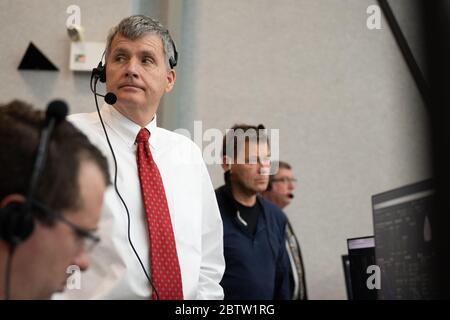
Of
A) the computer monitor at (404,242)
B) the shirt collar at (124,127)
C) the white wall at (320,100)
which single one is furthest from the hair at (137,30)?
Result: the white wall at (320,100)

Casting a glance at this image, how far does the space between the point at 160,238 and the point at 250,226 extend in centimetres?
75

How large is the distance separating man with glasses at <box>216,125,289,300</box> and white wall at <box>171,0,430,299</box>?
40 centimetres

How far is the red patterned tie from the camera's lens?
1017 millimetres

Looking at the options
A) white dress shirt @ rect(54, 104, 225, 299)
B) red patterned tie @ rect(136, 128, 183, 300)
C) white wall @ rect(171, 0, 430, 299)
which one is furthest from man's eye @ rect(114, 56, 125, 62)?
white wall @ rect(171, 0, 430, 299)

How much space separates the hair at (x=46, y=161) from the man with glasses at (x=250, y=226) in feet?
3.79

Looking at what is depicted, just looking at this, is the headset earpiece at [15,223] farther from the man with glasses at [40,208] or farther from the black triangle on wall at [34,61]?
the black triangle on wall at [34,61]

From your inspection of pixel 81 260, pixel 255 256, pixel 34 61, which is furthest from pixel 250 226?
pixel 81 260

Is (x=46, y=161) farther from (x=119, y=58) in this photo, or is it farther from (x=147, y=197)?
(x=119, y=58)

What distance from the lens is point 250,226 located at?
175 centimetres

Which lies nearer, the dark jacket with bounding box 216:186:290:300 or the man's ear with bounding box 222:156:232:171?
the dark jacket with bounding box 216:186:290:300

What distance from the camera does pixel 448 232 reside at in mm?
345

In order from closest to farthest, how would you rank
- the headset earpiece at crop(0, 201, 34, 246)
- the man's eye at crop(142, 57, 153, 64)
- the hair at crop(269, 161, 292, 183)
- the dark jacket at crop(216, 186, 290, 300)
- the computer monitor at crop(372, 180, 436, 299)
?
the headset earpiece at crop(0, 201, 34, 246)
the computer monitor at crop(372, 180, 436, 299)
the man's eye at crop(142, 57, 153, 64)
the dark jacket at crop(216, 186, 290, 300)
the hair at crop(269, 161, 292, 183)

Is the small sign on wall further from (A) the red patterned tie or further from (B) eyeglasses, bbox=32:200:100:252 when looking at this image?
(B) eyeglasses, bbox=32:200:100:252

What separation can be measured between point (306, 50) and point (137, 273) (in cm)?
173
